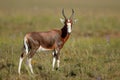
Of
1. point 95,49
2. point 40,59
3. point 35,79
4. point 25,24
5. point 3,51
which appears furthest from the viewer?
point 25,24

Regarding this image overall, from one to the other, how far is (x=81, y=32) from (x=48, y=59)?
9.36 m

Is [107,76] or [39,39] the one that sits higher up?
[39,39]

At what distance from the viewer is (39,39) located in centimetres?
1319

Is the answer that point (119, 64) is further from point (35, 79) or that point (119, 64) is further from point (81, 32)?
point (81, 32)

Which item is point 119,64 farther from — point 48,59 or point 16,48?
point 16,48

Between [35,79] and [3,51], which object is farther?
[3,51]

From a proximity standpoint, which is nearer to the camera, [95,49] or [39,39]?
[39,39]

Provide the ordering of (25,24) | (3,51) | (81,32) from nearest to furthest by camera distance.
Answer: (3,51)
(81,32)
(25,24)

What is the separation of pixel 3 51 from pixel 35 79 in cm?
350

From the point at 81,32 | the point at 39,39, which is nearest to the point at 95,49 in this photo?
the point at 39,39

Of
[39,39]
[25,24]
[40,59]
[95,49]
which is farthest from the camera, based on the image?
[25,24]

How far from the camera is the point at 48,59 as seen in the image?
47.1 ft

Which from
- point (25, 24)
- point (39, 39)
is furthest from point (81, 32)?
point (39, 39)

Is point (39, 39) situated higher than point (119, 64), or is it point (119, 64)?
point (39, 39)
